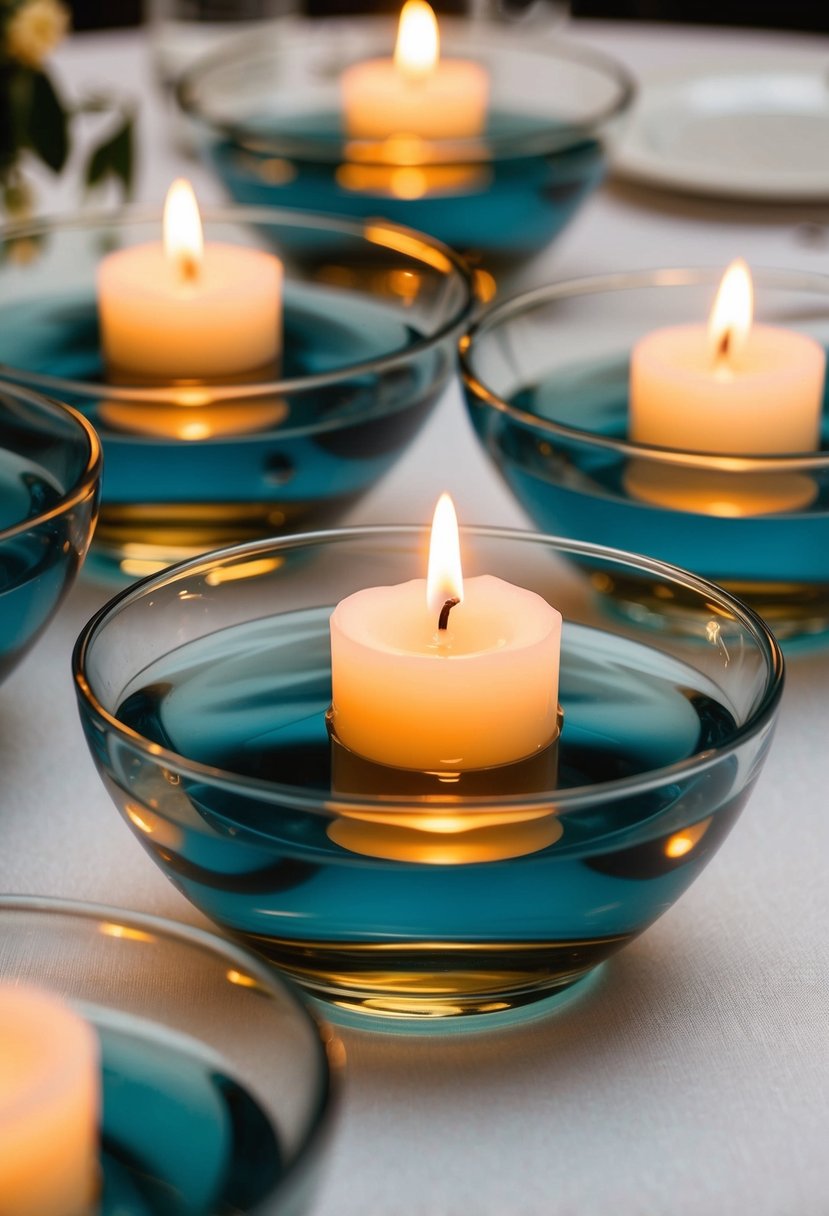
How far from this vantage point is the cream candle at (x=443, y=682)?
439 mm

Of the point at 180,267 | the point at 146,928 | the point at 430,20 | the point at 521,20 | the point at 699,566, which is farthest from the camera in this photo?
the point at 521,20

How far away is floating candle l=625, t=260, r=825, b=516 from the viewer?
0.62m

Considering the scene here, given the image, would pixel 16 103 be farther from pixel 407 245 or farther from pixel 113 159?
pixel 407 245

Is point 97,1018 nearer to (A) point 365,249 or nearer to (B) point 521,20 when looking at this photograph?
(A) point 365,249

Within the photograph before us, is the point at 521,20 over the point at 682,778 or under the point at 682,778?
under

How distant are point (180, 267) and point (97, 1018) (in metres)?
0.39

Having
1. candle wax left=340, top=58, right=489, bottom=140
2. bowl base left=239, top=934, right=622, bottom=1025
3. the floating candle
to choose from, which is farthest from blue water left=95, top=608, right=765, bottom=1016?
candle wax left=340, top=58, right=489, bottom=140

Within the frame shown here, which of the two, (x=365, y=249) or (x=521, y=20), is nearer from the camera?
(x=365, y=249)

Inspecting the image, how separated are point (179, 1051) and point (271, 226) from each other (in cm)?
49

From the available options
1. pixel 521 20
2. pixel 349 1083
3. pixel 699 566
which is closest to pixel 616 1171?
pixel 349 1083

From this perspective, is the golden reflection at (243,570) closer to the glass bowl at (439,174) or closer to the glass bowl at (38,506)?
the glass bowl at (38,506)

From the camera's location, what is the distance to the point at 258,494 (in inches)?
23.7

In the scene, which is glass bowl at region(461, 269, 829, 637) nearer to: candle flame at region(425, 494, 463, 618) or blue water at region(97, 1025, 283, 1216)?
candle flame at region(425, 494, 463, 618)

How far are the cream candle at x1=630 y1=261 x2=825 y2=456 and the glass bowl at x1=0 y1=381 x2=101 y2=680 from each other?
208 mm
